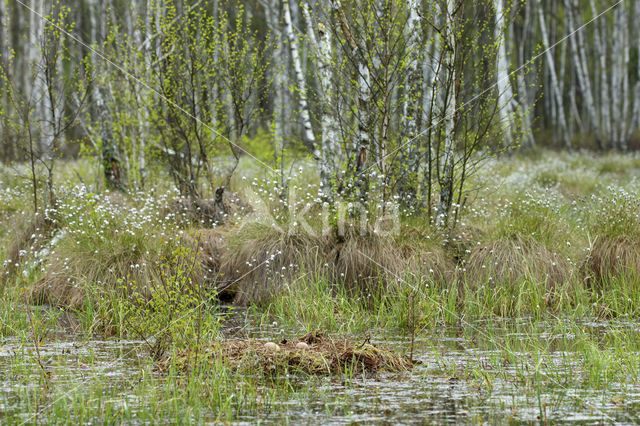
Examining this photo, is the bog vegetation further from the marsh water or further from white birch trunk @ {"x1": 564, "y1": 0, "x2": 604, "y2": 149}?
white birch trunk @ {"x1": 564, "y1": 0, "x2": 604, "y2": 149}

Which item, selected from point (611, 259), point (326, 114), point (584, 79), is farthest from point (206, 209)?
point (584, 79)

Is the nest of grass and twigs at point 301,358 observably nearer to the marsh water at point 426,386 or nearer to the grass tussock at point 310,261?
the marsh water at point 426,386

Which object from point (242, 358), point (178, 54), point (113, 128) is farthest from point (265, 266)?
point (113, 128)

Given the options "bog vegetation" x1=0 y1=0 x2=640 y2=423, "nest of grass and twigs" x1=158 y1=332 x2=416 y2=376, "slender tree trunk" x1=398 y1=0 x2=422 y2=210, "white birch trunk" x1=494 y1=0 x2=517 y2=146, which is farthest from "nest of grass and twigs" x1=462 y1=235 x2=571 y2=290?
"nest of grass and twigs" x1=158 y1=332 x2=416 y2=376

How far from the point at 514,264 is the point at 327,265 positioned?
2177 mm

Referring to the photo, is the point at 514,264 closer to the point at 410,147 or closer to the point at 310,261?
the point at 310,261

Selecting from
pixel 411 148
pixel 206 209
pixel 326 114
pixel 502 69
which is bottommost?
pixel 206 209

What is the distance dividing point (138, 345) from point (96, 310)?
66.8 inches

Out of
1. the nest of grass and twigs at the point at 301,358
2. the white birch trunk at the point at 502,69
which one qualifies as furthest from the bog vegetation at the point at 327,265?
the white birch trunk at the point at 502,69

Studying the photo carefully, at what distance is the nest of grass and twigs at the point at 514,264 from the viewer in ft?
29.5

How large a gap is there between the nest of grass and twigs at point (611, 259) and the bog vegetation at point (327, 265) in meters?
0.04

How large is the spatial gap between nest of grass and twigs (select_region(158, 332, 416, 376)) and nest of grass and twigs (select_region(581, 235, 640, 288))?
3917 mm

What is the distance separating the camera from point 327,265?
8.92 meters

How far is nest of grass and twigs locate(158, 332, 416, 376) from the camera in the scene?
5.68 metres
